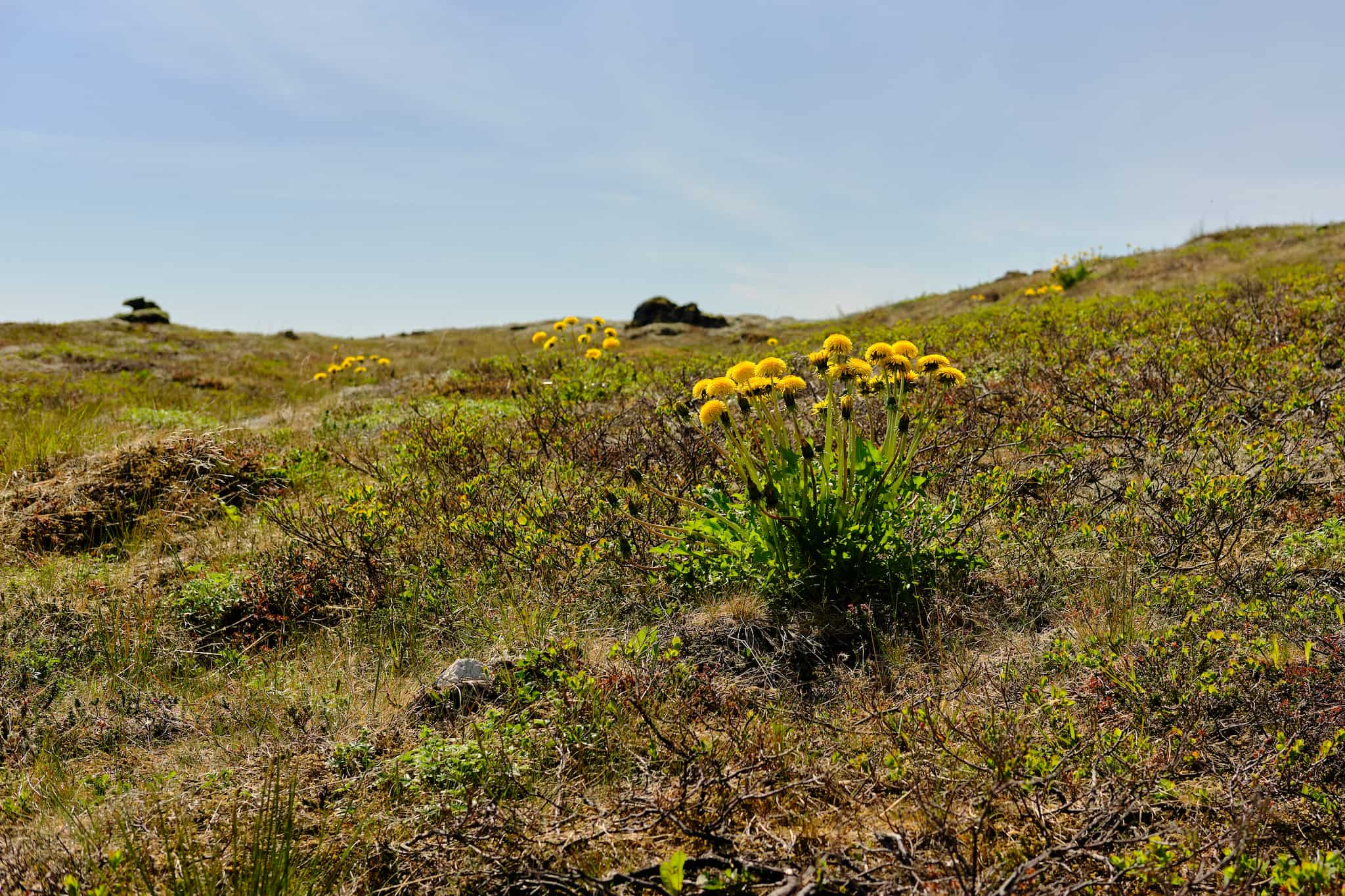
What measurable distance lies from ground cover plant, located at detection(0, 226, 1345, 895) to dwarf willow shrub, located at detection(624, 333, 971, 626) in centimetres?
2

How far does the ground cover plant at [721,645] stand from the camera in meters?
2.15

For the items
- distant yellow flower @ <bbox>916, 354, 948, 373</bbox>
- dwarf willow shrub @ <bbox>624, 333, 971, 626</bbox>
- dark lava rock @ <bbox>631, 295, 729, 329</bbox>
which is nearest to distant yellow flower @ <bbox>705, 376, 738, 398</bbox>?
dwarf willow shrub @ <bbox>624, 333, 971, 626</bbox>

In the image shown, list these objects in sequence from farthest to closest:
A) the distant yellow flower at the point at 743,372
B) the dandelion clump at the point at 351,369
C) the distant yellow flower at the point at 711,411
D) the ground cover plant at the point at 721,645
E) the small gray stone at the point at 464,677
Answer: the dandelion clump at the point at 351,369
the distant yellow flower at the point at 743,372
the distant yellow flower at the point at 711,411
the small gray stone at the point at 464,677
the ground cover plant at the point at 721,645

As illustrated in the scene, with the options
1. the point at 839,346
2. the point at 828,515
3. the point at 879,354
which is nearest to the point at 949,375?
the point at 879,354

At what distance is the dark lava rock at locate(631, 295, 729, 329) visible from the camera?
2803 cm

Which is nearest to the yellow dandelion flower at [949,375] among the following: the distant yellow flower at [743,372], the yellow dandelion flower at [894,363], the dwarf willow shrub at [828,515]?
the dwarf willow shrub at [828,515]

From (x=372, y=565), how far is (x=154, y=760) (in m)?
1.54

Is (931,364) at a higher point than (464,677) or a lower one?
higher

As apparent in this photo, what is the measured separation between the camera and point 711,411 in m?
3.37

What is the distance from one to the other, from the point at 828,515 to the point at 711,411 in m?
0.81

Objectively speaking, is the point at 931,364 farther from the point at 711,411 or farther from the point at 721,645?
the point at 721,645

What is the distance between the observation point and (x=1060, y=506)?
430 cm

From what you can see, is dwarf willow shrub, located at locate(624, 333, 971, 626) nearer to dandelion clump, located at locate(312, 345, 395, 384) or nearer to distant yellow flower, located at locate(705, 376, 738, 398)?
distant yellow flower, located at locate(705, 376, 738, 398)

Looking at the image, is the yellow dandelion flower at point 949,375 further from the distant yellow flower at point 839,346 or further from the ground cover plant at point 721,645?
the distant yellow flower at point 839,346
